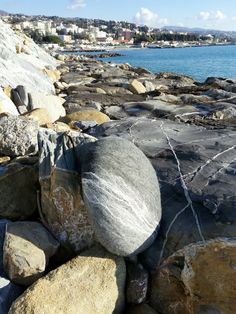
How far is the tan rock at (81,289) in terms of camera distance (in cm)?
334

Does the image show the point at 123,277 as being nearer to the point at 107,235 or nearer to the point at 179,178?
the point at 107,235

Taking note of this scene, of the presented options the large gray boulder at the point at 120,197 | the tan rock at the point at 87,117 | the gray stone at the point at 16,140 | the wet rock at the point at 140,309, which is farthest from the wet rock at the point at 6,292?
the tan rock at the point at 87,117

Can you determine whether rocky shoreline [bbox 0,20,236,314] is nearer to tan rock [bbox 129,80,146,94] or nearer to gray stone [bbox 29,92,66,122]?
gray stone [bbox 29,92,66,122]

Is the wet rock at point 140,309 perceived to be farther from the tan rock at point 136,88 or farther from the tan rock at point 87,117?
the tan rock at point 136,88

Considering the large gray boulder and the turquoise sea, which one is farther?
the turquoise sea

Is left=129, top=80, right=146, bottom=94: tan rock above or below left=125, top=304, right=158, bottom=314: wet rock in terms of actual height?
below

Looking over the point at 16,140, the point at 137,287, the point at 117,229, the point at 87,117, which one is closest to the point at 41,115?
the point at 87,117

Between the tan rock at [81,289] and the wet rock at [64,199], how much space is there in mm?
268

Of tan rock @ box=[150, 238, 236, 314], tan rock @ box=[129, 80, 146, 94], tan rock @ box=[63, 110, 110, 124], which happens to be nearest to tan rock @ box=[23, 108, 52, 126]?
tan rock @ box=[63, 110, 110, 124]

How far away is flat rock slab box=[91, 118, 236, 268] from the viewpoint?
3.84m

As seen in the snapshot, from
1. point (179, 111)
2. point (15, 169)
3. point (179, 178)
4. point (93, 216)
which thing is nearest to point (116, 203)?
point (93, 216)

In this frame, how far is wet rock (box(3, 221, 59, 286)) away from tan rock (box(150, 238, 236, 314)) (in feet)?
3.21

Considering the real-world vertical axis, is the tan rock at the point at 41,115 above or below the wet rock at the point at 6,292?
below

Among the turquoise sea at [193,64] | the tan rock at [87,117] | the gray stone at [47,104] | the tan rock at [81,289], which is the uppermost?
the tan rock at [81,289]
